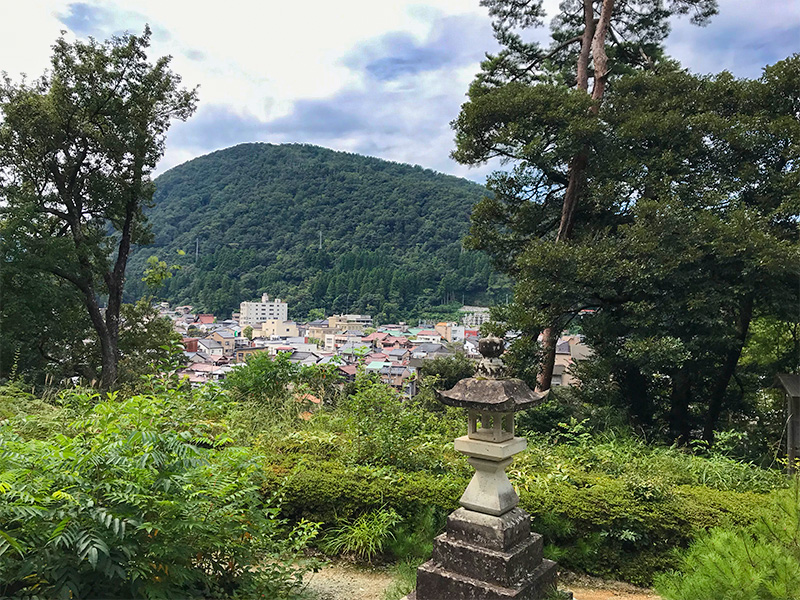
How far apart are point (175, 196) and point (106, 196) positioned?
75.1 m

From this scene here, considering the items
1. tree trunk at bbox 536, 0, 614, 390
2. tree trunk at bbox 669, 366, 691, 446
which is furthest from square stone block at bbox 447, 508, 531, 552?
tree trunk at bbox 669, 366, 691, 446

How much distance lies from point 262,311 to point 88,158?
160 feet

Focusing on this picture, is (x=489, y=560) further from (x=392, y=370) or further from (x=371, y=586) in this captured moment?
(x=392, y=370)

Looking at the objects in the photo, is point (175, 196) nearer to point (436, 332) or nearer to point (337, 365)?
point (436, 332)

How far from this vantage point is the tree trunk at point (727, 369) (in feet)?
22.6

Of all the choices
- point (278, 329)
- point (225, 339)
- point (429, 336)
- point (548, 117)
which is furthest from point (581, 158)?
point (278, 329)

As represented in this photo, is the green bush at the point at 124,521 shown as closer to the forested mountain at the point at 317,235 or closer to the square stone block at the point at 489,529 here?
the square stone block at the point at 489,529

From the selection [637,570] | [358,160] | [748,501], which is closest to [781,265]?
[748,501]

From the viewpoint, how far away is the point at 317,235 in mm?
73000

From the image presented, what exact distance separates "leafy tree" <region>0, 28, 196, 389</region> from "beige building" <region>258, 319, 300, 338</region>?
39965mm

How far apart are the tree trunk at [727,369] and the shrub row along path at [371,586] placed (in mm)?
4344

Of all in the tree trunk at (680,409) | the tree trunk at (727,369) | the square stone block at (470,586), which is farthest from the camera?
the tree trunk at (680,409)

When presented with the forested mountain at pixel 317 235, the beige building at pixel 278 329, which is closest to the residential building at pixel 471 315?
the forested mountain at pixel 317 235

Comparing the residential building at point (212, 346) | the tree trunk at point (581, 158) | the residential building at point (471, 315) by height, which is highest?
the tree trunk at point (581, 158)
